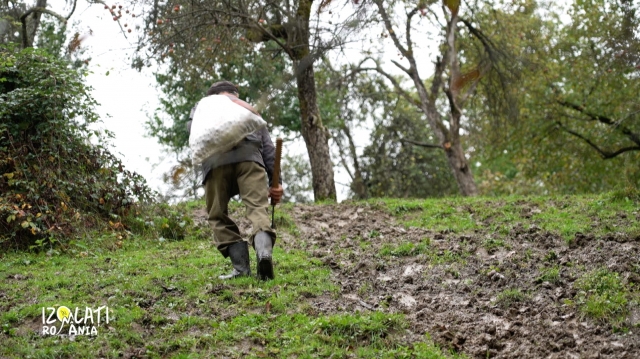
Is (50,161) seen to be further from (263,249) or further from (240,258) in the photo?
(263,249)

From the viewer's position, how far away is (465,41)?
23.1 meters

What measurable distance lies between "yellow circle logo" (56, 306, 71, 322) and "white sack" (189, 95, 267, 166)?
1740 millimetres

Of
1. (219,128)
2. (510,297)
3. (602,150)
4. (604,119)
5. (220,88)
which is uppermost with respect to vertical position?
(604,119)

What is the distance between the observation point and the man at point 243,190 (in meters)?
7.41

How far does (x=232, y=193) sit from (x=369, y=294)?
Result: 174 cm

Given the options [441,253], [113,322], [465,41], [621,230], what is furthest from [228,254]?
[465,41]

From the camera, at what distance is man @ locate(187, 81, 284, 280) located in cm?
741

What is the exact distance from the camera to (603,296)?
251 inches

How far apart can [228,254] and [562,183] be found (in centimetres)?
2223

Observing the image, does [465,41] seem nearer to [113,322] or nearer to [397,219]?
[397,219]

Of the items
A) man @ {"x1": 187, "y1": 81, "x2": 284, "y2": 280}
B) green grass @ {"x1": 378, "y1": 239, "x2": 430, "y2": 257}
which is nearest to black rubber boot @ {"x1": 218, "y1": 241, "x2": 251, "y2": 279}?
man @ {"x1": 187, "y1": 81, "x2": 284, "y2": 280}

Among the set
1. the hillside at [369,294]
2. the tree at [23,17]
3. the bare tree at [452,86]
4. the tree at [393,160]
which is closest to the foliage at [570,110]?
the bare tree at [452,86]

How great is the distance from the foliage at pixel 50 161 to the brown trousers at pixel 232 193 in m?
3.62

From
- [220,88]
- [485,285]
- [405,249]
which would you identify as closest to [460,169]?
[405,249]
